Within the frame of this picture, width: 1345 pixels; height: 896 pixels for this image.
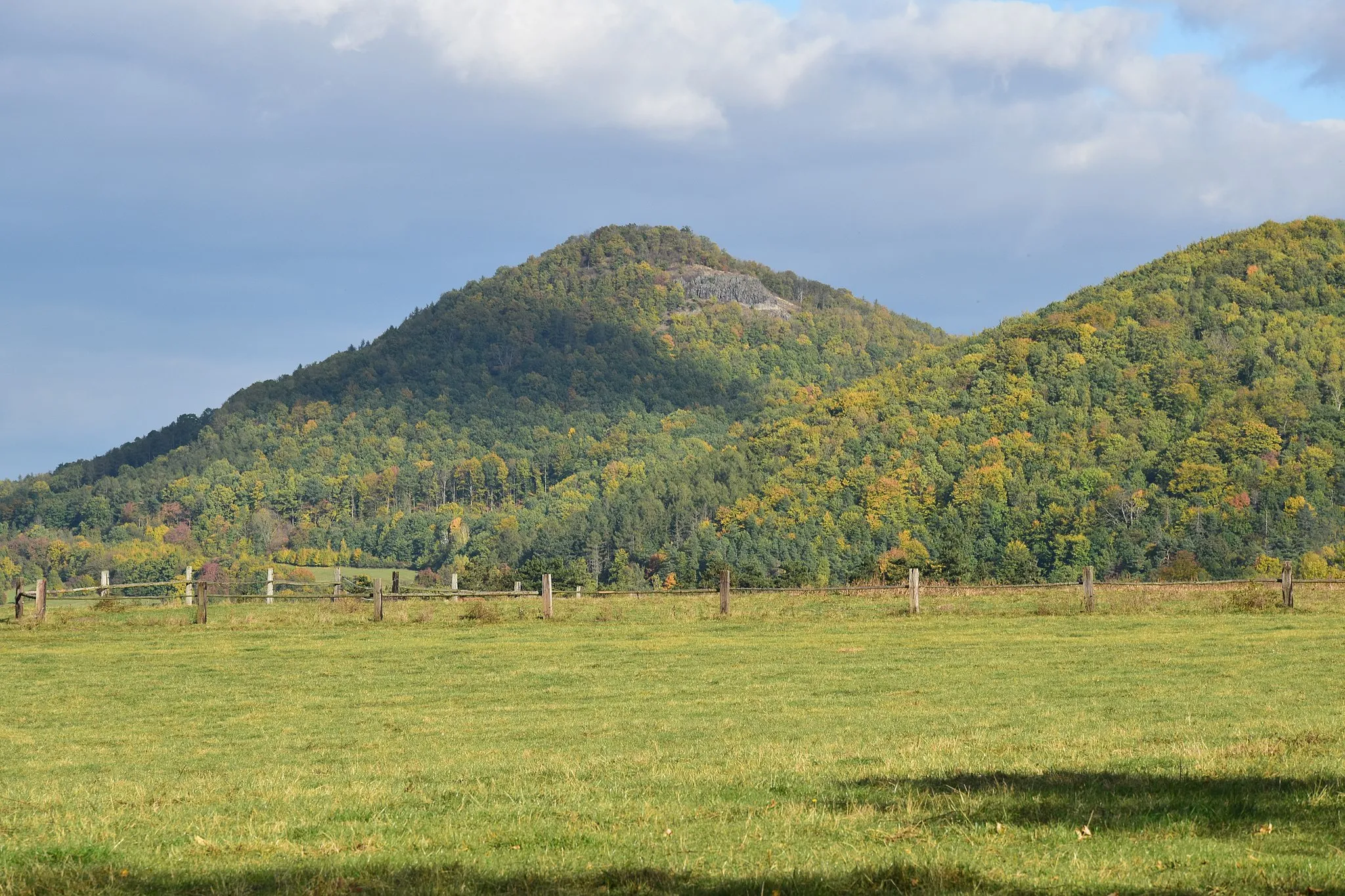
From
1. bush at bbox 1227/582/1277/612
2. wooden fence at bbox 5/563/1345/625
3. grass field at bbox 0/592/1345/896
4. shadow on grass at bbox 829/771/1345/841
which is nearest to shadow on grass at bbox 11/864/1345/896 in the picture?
grass field at bbox 0/592/1345/896

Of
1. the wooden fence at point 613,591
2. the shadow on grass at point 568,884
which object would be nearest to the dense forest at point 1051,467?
the wooden fence at point 613,591

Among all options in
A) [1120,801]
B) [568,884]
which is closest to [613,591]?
[1120,801]

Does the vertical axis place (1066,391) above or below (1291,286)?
below

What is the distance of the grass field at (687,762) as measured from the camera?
25.3ft

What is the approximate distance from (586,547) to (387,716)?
467 feet

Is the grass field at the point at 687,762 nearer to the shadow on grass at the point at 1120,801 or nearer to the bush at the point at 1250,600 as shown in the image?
the shadow on grass at the point at 1120,801

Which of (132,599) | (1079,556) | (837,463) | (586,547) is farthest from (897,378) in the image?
(132,599)

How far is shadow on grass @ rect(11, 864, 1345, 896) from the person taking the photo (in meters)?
6.93

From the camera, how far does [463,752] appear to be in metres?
14.6

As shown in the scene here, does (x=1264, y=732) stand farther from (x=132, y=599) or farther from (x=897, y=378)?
(x=897, y=378)

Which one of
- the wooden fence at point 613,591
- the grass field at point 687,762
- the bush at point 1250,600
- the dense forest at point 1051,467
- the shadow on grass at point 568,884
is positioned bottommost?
the grass field at point 687,762

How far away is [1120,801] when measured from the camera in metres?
9.34

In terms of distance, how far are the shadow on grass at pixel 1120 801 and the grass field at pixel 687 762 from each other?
4 centimetres

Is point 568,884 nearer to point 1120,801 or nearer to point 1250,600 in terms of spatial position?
point 1120,801
